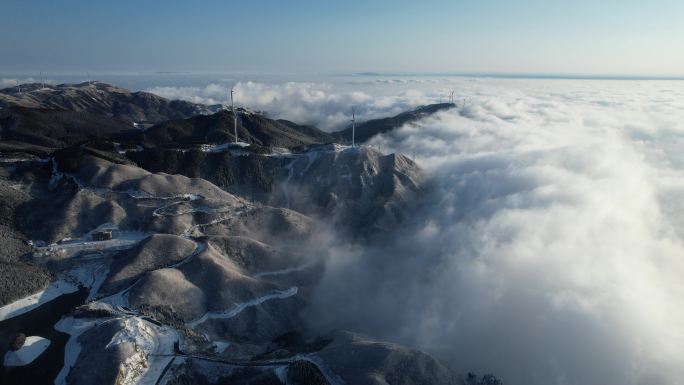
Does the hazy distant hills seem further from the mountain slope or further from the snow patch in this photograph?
the mountain slope

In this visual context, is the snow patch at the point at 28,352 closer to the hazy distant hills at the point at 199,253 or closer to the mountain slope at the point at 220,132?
the hazy distant hills at the point at 199,253

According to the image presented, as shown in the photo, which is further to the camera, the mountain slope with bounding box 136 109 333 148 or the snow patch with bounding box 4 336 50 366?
the mountain slope with bounding box 136 109 333 148

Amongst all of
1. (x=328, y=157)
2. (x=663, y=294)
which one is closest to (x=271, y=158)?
(x=328, y=157)

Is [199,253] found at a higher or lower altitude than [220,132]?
lower

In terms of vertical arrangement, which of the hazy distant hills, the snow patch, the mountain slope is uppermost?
the mountain slope

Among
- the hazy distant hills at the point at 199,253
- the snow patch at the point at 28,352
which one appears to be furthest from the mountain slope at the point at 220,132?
the snow patch at the point at 28,352

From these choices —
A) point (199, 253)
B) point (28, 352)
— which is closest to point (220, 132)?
point (199, 253)

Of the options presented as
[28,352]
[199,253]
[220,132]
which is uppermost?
[220,132]

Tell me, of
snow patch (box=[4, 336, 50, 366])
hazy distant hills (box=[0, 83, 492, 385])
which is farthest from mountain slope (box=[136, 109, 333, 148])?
snow patch (box=[4, 336, 50, 366])

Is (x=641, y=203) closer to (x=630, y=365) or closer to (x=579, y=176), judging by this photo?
(x=579, y=176)

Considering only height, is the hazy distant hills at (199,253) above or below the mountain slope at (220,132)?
below

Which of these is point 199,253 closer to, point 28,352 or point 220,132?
point 28,352

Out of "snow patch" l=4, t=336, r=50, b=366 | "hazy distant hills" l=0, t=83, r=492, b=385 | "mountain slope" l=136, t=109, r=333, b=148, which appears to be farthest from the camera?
"mountain slope" l=136, t=109, r=333, b=148
